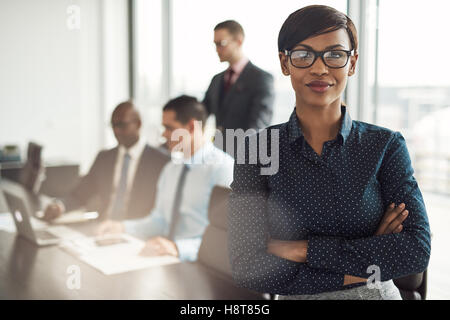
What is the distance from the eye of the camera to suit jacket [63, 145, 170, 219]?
2.76 m

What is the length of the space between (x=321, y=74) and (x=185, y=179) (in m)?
1.48

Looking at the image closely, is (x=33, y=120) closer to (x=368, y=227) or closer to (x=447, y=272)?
(x=447, y=272)

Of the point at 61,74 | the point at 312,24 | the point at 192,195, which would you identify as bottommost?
the point at 192,195

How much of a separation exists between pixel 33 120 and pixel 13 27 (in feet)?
3.43

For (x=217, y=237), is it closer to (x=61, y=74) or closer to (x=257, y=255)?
(x=257, y=255)

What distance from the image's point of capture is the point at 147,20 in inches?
220

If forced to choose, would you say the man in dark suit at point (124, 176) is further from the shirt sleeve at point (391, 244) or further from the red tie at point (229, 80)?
the shirt sleeve at point (391, 244)

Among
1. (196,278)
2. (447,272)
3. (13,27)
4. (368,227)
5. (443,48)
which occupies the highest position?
(13,27)

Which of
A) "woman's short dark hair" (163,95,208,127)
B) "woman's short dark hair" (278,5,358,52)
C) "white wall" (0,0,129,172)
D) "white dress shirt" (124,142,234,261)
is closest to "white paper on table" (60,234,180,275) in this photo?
"white dress shirt" (124,142,234,261)

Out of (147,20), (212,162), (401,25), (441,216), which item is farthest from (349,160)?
(147,20)

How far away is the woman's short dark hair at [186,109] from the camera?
2.37 m

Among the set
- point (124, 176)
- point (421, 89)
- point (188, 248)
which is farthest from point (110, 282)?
point (421, 89)

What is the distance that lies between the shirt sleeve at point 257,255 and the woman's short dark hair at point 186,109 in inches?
53.7

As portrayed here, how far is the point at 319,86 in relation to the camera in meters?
0.90
